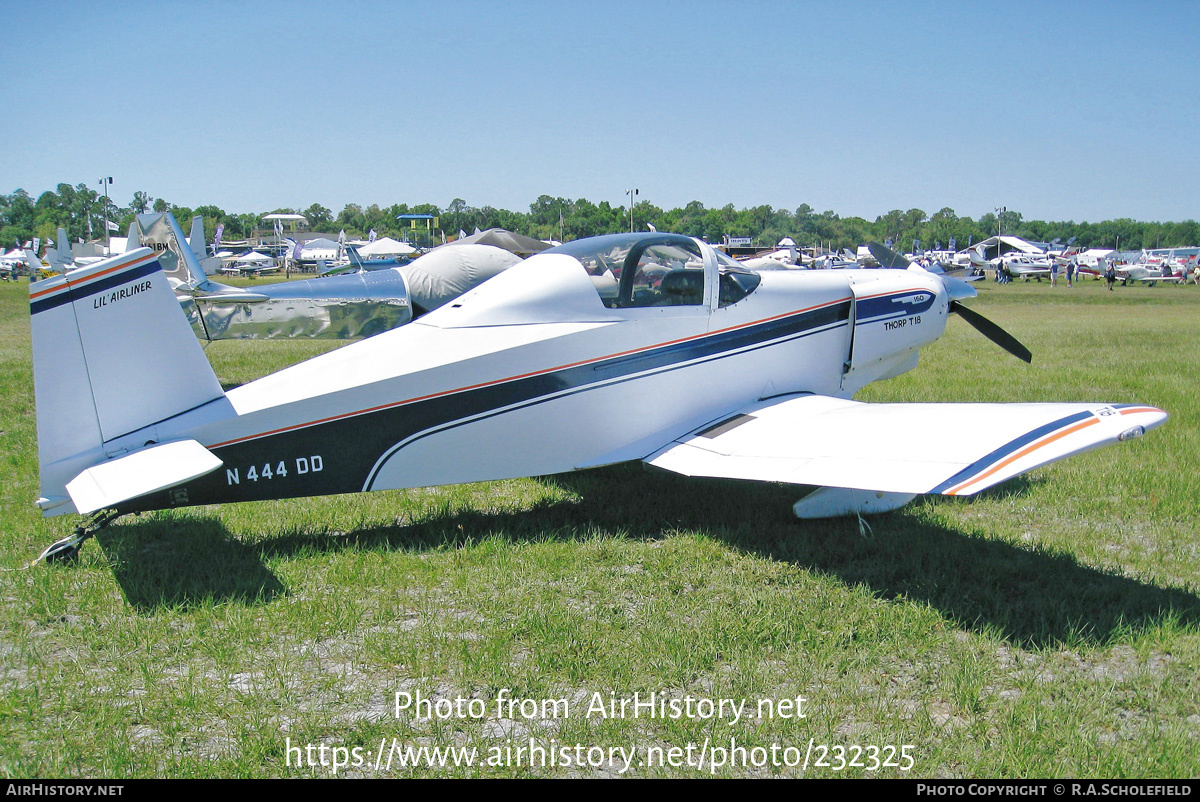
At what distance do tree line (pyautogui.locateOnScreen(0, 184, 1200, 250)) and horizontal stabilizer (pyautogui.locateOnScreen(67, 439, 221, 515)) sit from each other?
105m

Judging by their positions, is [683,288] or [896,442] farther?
[683,288]

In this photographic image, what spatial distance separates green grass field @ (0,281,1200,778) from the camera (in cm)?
292

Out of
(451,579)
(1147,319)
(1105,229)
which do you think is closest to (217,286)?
(451,579)

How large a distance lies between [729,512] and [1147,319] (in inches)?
840

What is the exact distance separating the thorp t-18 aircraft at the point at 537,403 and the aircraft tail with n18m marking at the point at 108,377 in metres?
0.01

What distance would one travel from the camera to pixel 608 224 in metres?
119

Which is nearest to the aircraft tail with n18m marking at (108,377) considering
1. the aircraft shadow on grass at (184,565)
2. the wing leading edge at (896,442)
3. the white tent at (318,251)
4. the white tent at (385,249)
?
the aircraft shadow on grass at (184,565)

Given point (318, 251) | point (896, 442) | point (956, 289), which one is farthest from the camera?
point (318, 251)

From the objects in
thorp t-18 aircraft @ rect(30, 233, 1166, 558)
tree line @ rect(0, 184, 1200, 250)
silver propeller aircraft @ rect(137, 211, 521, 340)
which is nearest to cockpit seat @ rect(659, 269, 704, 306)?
thorp t-18 aircraft @ rect(30, 233, 1166, 558)

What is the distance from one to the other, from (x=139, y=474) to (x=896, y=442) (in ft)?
13.3

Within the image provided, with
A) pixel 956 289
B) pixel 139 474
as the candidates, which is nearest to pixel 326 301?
pixel 139 474

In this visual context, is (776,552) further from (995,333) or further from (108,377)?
(995,333)

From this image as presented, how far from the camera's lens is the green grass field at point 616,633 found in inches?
115

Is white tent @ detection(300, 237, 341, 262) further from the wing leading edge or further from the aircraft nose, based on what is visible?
the wing leading edge
